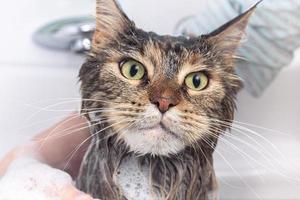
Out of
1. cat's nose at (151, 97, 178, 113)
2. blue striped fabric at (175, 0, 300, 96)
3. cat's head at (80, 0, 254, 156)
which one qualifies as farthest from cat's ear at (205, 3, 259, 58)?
blue striped fabric at (175, 0, 300, 96)

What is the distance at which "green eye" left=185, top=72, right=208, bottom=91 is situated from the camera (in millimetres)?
553

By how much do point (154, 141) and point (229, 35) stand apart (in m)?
0.15

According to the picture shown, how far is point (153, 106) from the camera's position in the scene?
0.52 m

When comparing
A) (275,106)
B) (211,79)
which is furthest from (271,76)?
(211,79)

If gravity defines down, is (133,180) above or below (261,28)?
below

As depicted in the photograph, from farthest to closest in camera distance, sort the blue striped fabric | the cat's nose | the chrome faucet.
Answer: the chrome faucet → the blue striped fabric → the cat's nose

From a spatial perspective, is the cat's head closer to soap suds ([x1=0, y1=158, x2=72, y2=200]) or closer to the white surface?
soap suds ([x1=0, y1=158, x2=72, y2=200])

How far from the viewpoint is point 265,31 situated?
829 millimetres

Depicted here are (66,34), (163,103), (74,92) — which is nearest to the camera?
(163,103)

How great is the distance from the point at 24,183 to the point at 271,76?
517 mm

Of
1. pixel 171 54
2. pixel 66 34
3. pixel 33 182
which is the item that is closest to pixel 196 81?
pixel 171 54

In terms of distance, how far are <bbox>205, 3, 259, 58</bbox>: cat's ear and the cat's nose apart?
100 millimetres

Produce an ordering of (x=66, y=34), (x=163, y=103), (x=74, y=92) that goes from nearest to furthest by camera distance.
Answer: (x=163, y=103), (x=74, y=92), (x=66, y=34)

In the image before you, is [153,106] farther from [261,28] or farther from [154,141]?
[261,28]
